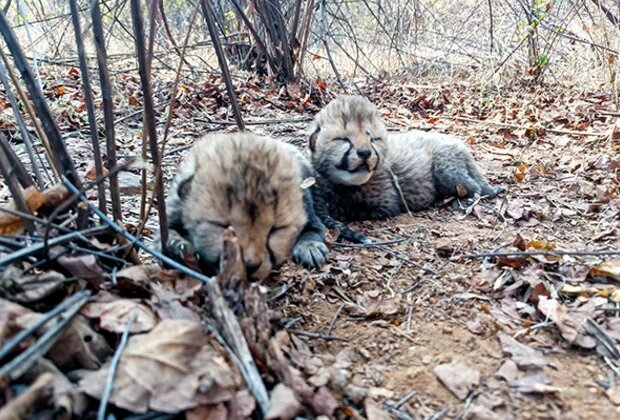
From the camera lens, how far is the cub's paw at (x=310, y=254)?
A: 3.86 m

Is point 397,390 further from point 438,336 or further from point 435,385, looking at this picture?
point 438,336

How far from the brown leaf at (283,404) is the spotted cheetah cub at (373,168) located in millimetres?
2602

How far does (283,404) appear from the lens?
73.7 inches

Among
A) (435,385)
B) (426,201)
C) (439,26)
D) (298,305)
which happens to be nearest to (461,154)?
(426,201)

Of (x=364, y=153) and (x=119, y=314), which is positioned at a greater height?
(x=364, y=153)

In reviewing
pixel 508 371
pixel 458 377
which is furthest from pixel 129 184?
pixel 508 371

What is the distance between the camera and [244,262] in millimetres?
2617

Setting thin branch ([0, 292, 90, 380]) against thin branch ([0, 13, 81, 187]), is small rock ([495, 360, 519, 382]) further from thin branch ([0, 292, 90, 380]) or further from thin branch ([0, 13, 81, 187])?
thin branch ([0, 13, 81, 187])

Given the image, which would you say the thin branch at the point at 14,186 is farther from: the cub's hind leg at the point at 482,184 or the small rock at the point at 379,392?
the cub's hind leg at the point at 482,184

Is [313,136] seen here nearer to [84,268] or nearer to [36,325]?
[84,268]

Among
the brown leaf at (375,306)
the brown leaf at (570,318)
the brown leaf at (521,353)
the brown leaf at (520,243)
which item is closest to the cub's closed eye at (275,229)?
the brown leaf at (375,306)

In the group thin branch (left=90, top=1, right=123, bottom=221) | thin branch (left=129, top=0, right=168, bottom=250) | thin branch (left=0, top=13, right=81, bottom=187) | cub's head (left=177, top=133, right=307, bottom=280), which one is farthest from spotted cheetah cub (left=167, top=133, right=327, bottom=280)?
thin branch (left=0, top=13, right=81, bottom=187)

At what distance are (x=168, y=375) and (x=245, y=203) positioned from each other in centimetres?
106

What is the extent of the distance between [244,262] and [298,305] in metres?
0.74
